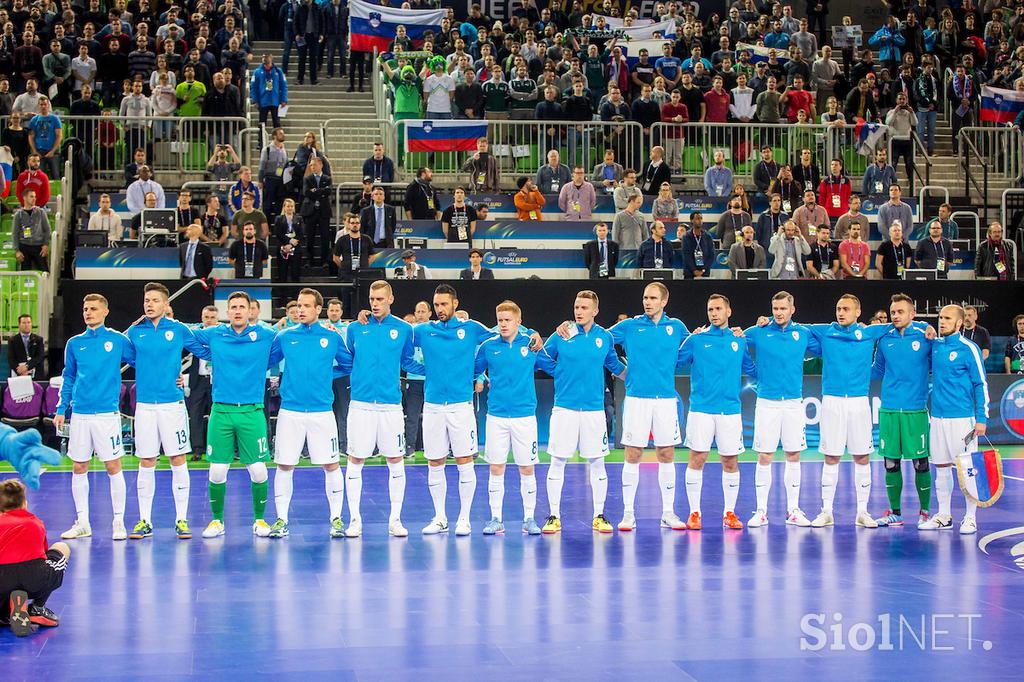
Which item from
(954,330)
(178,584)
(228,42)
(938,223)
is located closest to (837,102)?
(938,223)

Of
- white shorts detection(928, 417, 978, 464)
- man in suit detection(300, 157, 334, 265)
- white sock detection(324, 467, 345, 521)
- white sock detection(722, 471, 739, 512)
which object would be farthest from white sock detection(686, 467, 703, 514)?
man in suit detection(300, 157, 334, 265)

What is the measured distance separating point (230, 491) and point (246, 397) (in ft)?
12.1

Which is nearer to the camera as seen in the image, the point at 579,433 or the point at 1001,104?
the point at 579,433

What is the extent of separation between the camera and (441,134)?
1069 inches

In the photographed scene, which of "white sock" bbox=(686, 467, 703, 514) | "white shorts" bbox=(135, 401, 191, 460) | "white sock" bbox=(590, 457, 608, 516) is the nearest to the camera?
"white shorts" bbox=(135, 401, 191, 460)

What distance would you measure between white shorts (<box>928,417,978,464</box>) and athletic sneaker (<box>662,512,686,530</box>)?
2.82m

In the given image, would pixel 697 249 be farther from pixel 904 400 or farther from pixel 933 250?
pixel 904 400

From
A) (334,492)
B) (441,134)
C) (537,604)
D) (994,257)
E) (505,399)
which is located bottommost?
(537,604)

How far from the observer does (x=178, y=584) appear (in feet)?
35.6

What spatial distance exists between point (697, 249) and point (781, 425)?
10.2 m

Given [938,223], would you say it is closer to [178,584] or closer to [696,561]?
[696,561]

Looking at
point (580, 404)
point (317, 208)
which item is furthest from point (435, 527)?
point (317, 208)

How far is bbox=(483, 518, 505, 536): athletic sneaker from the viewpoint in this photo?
1320 centimetres

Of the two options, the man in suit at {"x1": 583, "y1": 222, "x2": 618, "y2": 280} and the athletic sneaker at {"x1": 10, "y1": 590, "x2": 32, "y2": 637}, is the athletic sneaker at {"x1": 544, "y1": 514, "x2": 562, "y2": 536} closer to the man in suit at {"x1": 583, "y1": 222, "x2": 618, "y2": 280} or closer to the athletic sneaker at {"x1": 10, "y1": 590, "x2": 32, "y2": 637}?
the athletic sneaker at {"x1": 10, "y1": 590, "x2": 32, "y2": 637}
